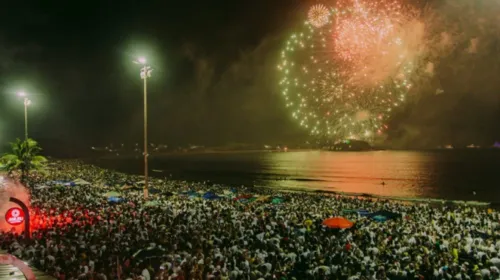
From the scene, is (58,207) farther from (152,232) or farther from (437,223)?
(437,223)

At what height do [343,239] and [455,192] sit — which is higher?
[343,239]

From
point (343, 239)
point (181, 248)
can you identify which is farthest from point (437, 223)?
point (181, 248)

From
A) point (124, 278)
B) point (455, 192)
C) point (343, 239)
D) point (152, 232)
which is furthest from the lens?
point (455, 192)

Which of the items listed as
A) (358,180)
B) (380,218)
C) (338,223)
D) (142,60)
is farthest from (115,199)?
(358,180)

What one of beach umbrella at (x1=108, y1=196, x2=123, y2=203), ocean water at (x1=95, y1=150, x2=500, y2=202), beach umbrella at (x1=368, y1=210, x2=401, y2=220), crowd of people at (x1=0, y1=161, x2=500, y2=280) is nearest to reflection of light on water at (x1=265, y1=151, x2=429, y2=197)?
ocean water at (x1=95, y1=150, x2=500, y2=202)

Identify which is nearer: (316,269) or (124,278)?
(124,278)

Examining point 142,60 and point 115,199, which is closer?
point 142,60

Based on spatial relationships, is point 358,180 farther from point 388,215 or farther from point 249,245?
point 249,245

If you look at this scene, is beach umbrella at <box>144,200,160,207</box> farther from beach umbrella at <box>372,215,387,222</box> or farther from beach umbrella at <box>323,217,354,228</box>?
beach umbrella at <box>372,215,387,222</box>
